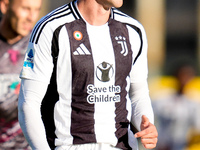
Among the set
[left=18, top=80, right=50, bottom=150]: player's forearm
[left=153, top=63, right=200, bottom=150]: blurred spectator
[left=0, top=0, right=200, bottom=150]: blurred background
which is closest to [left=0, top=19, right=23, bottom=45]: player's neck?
[left=18, top=80, right=50, bottom=150]: player's forearm

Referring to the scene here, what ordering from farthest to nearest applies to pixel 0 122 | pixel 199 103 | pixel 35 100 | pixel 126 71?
1. pixel 199 103
2. pixel 0 122
3. pixel 126 71
4. pixel 35 100

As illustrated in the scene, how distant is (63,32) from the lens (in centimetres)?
377

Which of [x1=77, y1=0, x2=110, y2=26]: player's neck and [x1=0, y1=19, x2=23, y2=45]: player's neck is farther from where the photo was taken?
[x1=0, y1=19, x2=23, y2=45]: player's neck

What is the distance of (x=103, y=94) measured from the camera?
383 centimetres

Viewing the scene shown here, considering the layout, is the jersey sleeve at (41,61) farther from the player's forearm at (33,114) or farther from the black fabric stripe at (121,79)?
the black fabric stripe at (121,79)

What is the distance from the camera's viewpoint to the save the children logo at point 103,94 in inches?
149

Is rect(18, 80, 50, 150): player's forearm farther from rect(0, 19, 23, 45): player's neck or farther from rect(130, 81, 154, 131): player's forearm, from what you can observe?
rect(0, 19, 23, 45): player's neck

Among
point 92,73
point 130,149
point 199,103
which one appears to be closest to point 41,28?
point 92,73

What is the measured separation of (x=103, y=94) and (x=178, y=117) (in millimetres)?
5919

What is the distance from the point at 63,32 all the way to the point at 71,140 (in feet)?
2.30

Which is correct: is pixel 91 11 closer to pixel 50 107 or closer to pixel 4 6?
pixel 50 107

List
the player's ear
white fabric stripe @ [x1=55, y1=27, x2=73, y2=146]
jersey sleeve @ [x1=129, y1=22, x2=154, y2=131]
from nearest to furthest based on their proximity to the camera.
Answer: white fabric stripe @ [x1=55, y1=27, x2=73, y2=146], jersey sleeve @ [x1=129, y1=22, x2=154, y2=131], the player's ear

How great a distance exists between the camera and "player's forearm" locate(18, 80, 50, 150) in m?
3.65

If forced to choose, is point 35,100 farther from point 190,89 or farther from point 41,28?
point 190,89
